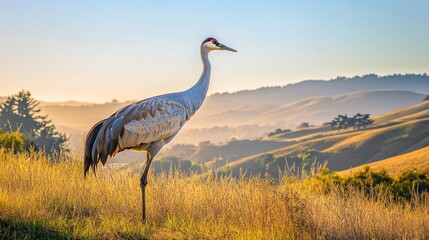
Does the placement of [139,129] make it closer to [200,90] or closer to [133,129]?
[133,129]

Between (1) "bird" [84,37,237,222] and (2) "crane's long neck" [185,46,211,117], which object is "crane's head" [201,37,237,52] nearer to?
(2) "crane's long neck" [185,46,211,117]

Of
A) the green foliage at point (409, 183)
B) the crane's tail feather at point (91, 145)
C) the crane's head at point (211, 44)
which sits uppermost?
the crane's head at point (211, 44)

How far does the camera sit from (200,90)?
9797 mm

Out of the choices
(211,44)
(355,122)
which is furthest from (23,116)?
(355,122)

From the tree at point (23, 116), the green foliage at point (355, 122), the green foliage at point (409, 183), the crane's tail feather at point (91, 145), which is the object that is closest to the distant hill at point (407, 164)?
the green foliage at point (409, 183)

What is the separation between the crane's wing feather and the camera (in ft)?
28.5

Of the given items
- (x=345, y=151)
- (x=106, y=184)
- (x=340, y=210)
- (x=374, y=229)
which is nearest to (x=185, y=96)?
(x=106, y=184)

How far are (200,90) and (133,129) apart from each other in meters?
1.74

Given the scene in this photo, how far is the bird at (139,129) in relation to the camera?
869 centimetres

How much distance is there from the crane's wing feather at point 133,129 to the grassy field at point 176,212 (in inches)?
39.9

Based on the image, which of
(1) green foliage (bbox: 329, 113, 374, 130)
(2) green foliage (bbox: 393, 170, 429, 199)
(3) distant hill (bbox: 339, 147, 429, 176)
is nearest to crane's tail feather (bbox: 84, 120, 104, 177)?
(2) green foliage (bbox: 393, 170, 429, 199)

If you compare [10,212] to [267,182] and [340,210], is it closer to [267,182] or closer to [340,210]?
[267,182]

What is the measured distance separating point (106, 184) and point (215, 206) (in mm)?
2561

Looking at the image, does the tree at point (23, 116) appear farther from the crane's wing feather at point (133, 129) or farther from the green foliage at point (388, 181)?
the crane's wing feather at point (133, 129)
